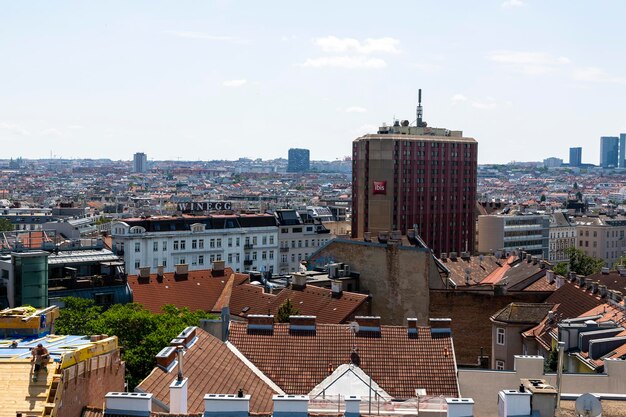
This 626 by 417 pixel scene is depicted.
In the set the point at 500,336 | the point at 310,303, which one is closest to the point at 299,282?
→ the point at 310,303

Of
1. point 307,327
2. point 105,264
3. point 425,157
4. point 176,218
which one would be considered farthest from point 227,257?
point 307,327

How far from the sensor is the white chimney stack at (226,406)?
53.7 ft

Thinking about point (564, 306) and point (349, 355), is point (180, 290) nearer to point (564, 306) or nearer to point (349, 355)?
point (564, 306)

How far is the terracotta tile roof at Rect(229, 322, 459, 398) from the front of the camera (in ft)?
86.2

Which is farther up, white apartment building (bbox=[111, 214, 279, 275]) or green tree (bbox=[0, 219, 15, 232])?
white apartment building (bbox=[111, 214, 279, 275])

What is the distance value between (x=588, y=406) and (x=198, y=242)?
296 ft

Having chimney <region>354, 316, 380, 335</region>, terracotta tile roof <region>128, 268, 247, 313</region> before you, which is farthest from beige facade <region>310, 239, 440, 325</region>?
chimney <region>354, 316, 380, 335</region>

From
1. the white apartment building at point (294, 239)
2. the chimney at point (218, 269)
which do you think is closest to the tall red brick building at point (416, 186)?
the white apartment building at point (294, 239)

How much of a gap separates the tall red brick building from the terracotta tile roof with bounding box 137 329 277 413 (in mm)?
102112

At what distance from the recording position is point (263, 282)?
6506 cm

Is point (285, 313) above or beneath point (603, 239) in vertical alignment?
above

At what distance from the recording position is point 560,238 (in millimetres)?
159000

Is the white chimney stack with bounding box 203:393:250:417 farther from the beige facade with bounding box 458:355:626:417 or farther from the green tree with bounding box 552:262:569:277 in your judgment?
the green tree with bounding box 552:262:569:277

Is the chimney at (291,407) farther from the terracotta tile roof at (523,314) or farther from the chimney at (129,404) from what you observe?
the terracotta tile roof at (523,314)
